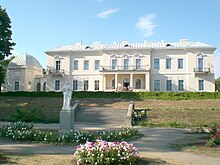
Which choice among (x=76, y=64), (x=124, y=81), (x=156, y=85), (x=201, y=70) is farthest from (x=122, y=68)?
(x=201, y=70)

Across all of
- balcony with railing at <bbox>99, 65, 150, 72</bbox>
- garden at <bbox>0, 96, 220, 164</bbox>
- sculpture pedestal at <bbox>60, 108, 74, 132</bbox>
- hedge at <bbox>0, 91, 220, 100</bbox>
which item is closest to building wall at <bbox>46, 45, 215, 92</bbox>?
balcony with railing at <bbox>99, 65, 150, 72</bbox>

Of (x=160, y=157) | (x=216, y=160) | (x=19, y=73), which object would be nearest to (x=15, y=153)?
(x=160, y=157)

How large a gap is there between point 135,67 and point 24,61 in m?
20.6

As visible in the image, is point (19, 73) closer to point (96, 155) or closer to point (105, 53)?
point (105, 53)

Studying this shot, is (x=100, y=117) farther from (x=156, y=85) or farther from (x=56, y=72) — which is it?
(x=56, y=72)

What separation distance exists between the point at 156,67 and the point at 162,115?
70.9ft

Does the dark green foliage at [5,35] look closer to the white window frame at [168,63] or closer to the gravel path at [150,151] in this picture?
the white window frame at [168,63]

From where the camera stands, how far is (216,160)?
25.8 feet

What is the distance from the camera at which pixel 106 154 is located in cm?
670

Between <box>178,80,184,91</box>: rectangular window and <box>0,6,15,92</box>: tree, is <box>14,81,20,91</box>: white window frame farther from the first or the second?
<box>178,80,184,91</box>: rectangular window

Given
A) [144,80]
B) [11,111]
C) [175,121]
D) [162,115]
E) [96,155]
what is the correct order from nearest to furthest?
[96,155], [175,121], [162,115], [11,111], [144,80]

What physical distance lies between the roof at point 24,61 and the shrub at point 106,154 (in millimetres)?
43371

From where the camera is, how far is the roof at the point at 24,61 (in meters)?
47.7

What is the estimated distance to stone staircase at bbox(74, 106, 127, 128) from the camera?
21.1 metres
